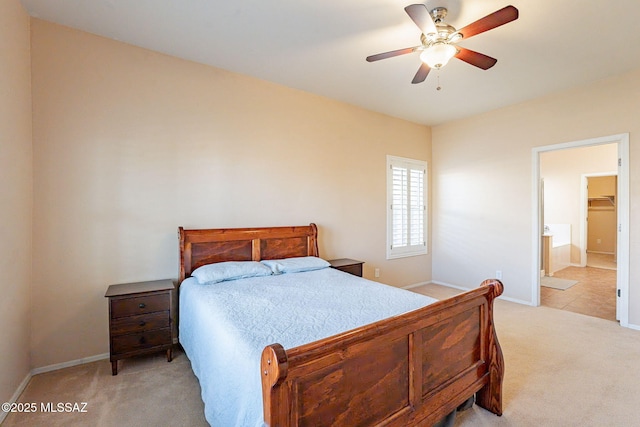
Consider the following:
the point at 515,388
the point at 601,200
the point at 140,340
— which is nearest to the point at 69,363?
the point at 140,340

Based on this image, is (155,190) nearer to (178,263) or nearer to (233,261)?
(178,263)

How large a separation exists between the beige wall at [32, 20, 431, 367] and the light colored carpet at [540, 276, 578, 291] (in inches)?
165

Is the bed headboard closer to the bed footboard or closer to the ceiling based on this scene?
the ceiling

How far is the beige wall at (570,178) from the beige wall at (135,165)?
597 centimetres

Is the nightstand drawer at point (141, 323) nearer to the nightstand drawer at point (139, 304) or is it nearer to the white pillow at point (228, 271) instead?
the nightstand drawer at point (139, 304)

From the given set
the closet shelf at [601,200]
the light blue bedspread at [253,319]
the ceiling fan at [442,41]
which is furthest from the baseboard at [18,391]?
the closet shelf at [601,200]

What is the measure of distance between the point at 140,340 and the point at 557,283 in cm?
634

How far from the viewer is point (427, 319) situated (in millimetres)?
1569

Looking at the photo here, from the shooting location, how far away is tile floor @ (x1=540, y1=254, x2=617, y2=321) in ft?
12.5

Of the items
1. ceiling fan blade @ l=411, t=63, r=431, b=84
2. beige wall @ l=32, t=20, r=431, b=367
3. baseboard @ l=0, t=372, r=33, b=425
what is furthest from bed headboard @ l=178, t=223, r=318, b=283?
ceiling fan blade @ l=411, t=63, r=431, b=84

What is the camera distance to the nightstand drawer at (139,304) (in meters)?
2.34

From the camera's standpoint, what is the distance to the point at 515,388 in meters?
2.20

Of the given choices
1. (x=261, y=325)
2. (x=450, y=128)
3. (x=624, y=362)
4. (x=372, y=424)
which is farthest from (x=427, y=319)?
(x=450, y=128)

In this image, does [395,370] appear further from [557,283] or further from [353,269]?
[557,283]
